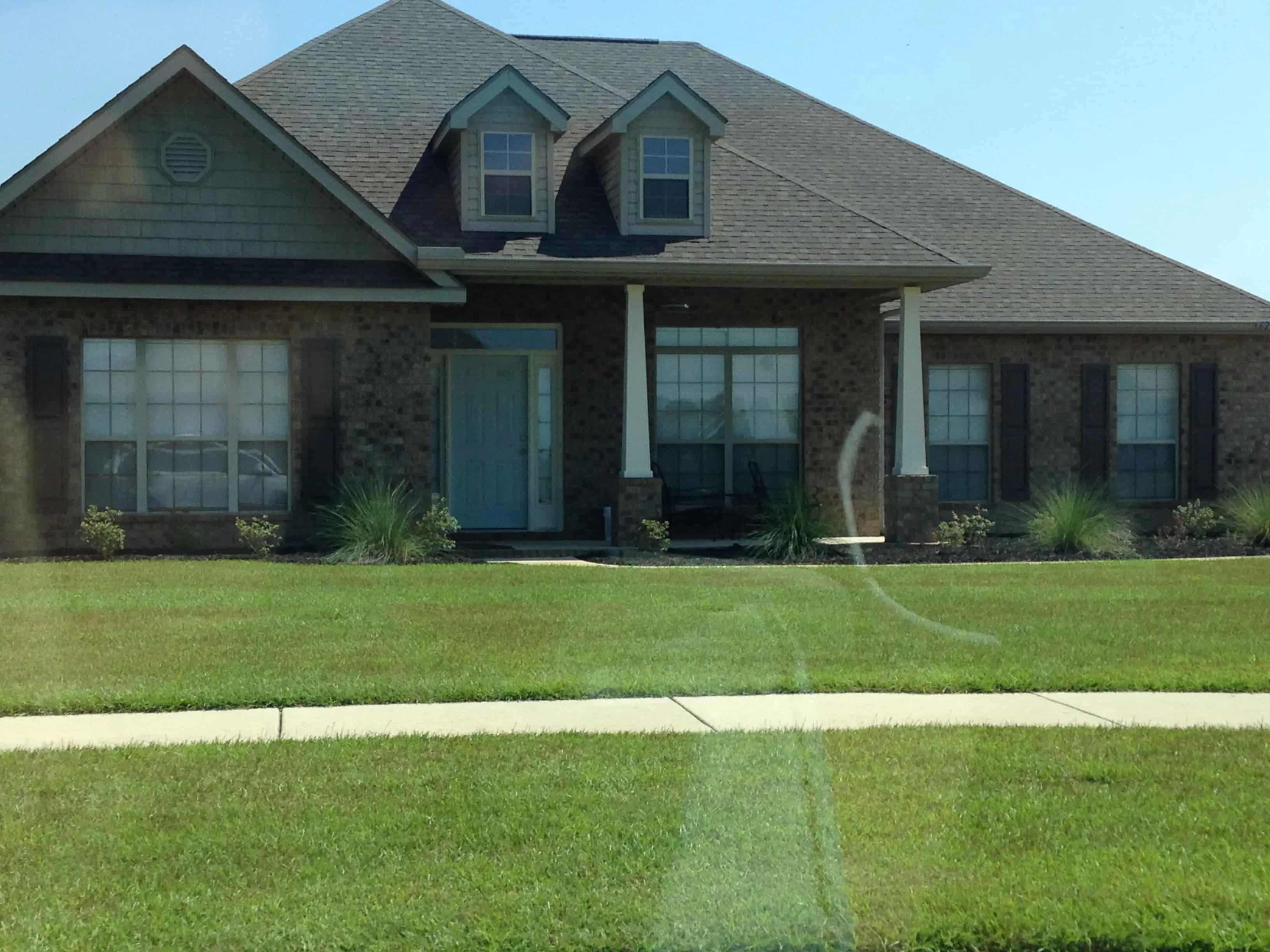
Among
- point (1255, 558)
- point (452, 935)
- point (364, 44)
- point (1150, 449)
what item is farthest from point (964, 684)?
point (364, 44)

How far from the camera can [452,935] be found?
16.5 ft

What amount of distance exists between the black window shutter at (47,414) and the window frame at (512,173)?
520cm

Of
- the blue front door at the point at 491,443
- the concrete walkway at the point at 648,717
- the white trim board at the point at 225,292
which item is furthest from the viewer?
the blue front door at the point at 491,443

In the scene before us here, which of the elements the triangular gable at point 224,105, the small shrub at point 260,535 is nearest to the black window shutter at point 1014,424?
the triangular gable at point 224,105

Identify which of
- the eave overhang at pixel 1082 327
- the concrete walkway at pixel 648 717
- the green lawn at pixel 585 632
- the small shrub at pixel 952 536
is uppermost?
the eave overhang at pixel 1082 327

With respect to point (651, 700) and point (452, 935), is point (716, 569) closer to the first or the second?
point (651, 700)

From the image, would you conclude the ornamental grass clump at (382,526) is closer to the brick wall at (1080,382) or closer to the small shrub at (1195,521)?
the brick wall at (1080,382)

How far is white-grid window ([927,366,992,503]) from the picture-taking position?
874 inches

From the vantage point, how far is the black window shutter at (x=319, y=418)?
719 inches

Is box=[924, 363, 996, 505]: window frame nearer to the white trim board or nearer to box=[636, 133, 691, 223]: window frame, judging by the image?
box=[636, 133, 691, 223]: window frame

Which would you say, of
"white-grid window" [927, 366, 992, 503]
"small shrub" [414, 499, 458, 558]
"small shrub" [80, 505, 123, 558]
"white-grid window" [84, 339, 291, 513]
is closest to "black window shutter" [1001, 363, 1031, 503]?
"white-grid window" [927, 366, 992, 503]

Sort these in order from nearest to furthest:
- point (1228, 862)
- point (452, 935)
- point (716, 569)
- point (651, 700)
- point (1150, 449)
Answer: point (452, 935), point (1228, 862), point (651, 700), point (716, 569), point (1150, 449)

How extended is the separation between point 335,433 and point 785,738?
1141 centimetres

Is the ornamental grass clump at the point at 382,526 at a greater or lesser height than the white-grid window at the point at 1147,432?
lesser
